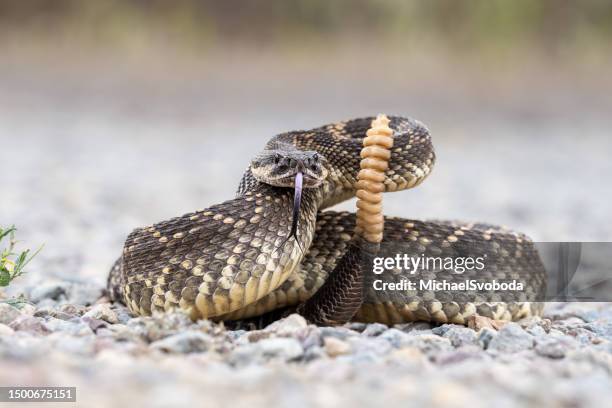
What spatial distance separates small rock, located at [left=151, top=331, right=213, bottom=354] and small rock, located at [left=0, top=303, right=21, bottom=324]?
0.92 m

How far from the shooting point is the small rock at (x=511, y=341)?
3871mm

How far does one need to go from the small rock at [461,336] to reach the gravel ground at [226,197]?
0.8 inches

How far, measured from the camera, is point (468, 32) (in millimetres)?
21203

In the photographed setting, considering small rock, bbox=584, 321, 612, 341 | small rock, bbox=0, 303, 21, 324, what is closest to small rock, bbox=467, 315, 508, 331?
small rock, bbox=584, 321, 612, 341

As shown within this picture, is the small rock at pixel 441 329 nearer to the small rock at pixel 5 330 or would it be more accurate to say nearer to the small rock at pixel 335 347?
the small rock at pixel 335 347

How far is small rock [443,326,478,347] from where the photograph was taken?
4066mm

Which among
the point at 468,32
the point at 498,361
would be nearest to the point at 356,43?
the point at 468,32

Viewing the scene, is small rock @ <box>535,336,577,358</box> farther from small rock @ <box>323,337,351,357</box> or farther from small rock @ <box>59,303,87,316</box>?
small rock @ <box>59,303,87,316</box>

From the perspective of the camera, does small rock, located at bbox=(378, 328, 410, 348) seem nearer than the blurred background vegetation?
Yes

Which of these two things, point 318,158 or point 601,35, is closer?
point 318,158

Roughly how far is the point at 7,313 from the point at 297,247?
4.82ft

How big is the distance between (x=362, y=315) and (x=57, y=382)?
232 cm

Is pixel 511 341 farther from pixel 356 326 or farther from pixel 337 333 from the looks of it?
pixel 356 326

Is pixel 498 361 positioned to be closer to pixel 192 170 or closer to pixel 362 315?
pixel 362 315
